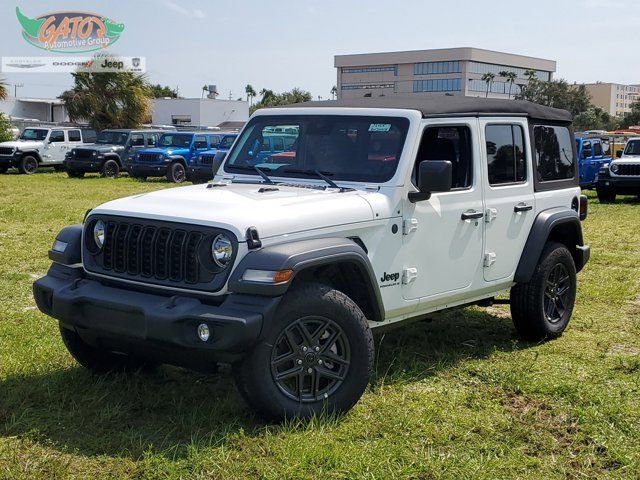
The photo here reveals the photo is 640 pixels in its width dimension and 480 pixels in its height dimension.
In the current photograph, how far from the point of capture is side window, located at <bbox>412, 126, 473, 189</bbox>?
17.7 feet

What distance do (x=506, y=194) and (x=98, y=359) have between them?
3092 millimetres

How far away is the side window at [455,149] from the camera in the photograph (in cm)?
539

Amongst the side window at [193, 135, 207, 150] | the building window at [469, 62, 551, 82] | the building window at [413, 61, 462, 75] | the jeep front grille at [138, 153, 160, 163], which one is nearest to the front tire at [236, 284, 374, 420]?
the jeep front grille at [138, 153, 160, 163]

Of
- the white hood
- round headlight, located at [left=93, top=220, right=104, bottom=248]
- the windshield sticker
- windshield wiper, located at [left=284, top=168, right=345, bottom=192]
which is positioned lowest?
round headlight, located at [left=93, top=220, right=104, bottom=248]

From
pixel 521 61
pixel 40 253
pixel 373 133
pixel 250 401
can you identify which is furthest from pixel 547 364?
pixel 521 61

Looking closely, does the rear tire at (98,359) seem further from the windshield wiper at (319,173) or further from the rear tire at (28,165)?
the rear tire at (28,165)

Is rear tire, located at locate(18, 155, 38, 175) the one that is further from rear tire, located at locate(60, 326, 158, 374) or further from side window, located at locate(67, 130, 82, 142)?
rear tire, located at locate(60, 326, 158, 374)

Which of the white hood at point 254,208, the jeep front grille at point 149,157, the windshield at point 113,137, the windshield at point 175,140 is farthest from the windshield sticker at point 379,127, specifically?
the windshield at point 113,137

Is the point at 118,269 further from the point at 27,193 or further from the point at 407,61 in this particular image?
the point at 407,61

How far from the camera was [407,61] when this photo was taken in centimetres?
12069

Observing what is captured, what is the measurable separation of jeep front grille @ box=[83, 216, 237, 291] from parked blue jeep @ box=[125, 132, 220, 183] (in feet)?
68.5

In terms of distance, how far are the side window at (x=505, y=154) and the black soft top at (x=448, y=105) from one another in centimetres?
13

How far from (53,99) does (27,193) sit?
44.9 meters

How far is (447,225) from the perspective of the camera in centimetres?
531
